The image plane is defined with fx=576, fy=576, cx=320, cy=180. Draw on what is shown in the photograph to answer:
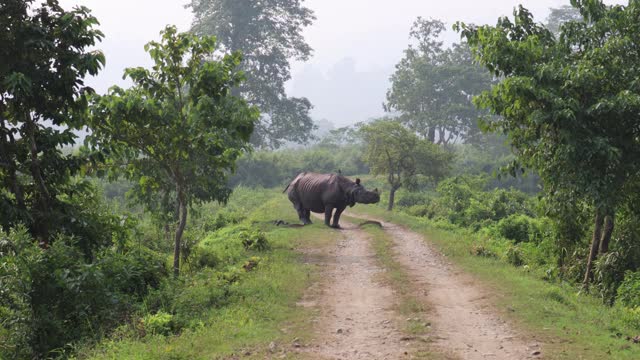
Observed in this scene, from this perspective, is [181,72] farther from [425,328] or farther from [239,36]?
[239,36]

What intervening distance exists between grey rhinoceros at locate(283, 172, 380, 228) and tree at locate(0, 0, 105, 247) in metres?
14.2

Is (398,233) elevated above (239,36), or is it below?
below

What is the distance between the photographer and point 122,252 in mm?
13508

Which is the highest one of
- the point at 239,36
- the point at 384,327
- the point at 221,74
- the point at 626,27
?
the point at 239,36

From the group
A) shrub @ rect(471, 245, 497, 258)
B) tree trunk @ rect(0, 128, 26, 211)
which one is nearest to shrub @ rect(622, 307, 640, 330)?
shrub @ rect(471, 245, 497, 258)

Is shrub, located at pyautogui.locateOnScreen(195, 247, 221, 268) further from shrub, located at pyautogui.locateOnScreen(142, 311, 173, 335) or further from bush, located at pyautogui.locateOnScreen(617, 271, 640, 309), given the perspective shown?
bush, located at pyautogui.locateOnScreen(617, 271, 640, 309)

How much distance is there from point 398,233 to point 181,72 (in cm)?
1248

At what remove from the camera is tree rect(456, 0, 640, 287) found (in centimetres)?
1173

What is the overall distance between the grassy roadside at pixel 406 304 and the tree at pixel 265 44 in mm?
41597

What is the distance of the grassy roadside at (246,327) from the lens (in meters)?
8.92

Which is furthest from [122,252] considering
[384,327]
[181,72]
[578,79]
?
[578,79]

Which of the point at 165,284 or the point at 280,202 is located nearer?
the point at 165,284

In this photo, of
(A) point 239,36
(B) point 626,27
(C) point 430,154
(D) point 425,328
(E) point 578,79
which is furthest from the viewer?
(A) point 239,36

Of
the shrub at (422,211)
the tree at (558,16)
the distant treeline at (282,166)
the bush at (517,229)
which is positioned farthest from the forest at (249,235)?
the tree at (558,16)
